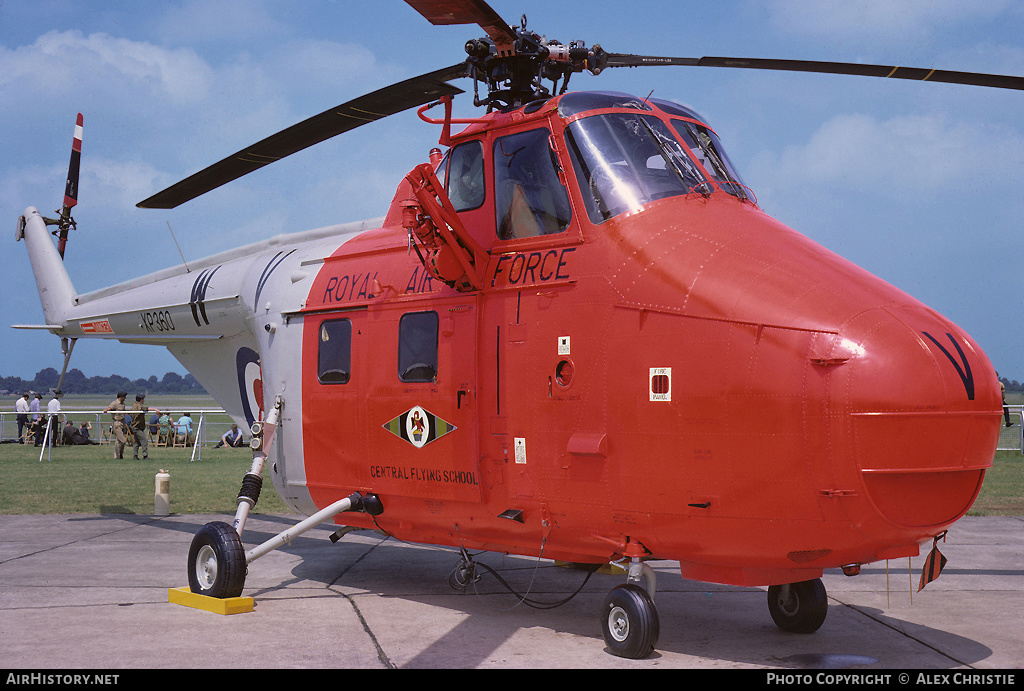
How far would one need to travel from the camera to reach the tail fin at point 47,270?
14.8 m

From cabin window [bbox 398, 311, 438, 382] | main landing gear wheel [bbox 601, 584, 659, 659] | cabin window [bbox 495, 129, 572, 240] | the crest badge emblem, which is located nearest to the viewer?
main landing gear wheel [bbox 601, 584, 659, 659]

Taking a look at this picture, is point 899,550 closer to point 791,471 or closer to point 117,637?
point 791,471

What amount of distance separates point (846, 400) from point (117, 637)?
18.7 ft

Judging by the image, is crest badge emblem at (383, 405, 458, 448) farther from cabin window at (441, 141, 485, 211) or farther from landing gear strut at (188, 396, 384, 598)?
cabin window at (441, 141, 485, 211)

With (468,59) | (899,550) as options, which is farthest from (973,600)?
(468,59)

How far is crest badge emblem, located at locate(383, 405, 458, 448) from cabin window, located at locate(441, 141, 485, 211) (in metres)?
1.83

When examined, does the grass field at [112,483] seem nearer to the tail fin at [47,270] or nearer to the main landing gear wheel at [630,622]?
the tail fin at [47,270]

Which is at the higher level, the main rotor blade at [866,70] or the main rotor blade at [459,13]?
the main rotor blade at [459,13]

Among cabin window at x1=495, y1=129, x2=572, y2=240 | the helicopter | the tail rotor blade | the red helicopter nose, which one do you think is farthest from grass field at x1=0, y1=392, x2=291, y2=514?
the red helicopter nose

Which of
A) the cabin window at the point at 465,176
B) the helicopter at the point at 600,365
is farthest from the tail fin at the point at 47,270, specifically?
the cabin window at the point at 465,176

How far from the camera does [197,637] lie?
23.3 ft

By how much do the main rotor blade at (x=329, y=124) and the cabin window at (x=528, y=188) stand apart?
40.7 inches

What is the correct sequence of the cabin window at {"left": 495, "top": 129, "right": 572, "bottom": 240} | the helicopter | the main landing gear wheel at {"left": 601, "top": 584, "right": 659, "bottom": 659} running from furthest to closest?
the cabin window at {"left": 495, "top": 129, "right": 572, "bottom": 240}, the main landing gear wheel at {"left": 601, "top": 584, "right": 659, "bottom": 659}, the helicopter

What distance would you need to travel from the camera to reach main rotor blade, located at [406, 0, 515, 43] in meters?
6.88
